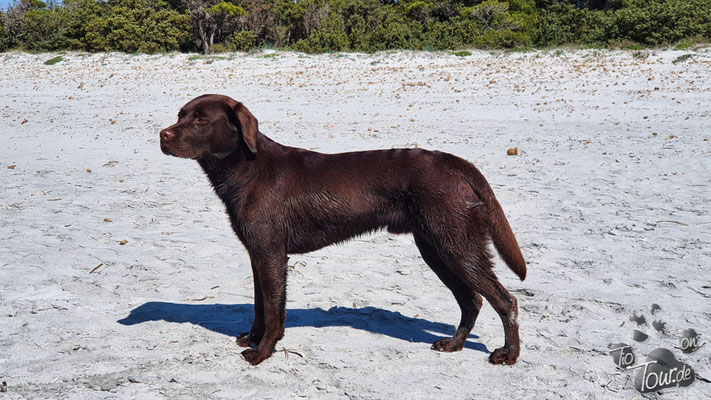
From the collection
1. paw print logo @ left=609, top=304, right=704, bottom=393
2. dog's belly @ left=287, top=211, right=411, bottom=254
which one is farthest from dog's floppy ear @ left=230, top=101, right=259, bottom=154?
paw print logo @ left=609, top=304, right=704, bottom=393

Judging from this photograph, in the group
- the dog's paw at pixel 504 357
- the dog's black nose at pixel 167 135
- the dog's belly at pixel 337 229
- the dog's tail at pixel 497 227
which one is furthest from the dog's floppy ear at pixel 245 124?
the dog's paw at pixel 504 357

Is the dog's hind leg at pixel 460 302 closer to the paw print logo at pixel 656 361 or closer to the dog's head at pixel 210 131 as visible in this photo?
the paw print logo at pixel 656 361

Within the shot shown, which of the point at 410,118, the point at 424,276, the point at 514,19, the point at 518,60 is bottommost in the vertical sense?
the point at 424,276

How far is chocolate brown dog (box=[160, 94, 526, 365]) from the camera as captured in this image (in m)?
3.47

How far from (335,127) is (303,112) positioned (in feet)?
7.23

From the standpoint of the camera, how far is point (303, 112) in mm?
14281

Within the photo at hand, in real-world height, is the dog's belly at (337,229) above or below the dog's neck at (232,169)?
below

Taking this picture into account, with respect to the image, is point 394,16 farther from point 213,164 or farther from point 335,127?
point 213,164

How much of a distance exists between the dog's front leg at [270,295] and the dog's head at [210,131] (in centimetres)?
66

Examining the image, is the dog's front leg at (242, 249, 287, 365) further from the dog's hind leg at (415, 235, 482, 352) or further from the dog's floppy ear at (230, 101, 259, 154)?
the dog's hind leg at (415, 235, 482, 352)

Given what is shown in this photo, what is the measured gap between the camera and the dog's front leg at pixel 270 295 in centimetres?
360

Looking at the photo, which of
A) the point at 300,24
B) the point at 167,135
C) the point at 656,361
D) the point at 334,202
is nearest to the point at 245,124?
the point at 167,135

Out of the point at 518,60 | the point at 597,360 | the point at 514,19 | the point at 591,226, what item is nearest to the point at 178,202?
the point at 591,226

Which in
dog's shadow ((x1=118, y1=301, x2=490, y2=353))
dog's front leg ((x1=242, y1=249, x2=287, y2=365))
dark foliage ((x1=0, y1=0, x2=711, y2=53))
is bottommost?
dog's shadow ((x1=118, y1=301, x2=490, y2=353))
